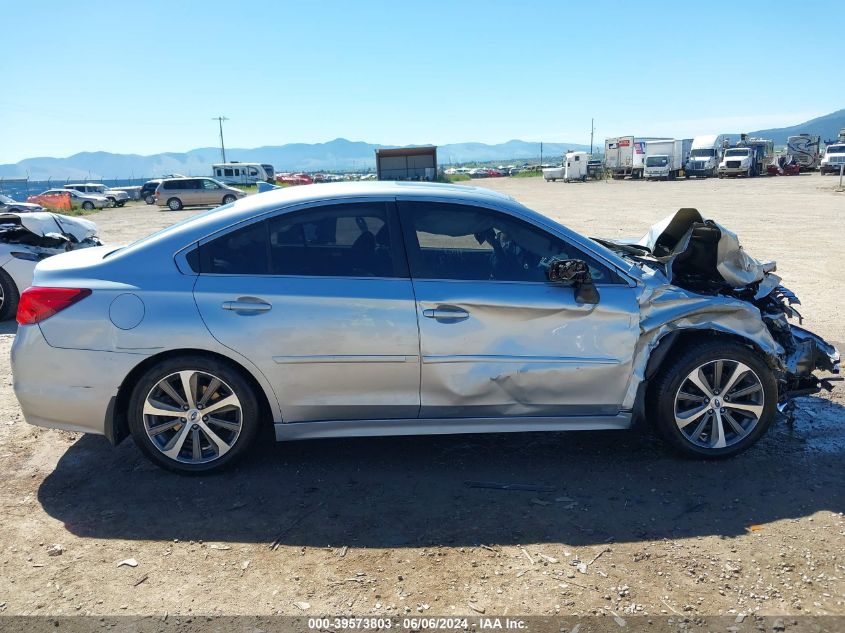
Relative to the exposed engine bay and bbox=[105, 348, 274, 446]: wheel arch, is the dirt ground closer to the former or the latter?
bbox=[105, 348, 274, 446]: wheel arch

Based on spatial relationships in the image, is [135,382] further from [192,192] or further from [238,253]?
[192,192]

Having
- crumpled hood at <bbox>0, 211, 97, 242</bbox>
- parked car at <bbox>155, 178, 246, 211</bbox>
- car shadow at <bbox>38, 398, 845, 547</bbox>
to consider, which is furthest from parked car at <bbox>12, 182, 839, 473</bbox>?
parked car at <bbox>155, 178, 246, 211</bbox>

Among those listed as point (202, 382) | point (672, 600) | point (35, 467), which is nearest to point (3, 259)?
point (35, 467)

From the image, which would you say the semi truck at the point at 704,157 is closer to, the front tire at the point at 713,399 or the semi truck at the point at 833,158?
the semi truck at the point at 833,158

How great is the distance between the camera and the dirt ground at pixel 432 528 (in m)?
2.86

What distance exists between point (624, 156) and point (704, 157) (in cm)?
771

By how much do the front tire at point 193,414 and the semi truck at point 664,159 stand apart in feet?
179

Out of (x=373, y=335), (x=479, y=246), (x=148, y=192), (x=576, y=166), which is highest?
(x=576, y=166)

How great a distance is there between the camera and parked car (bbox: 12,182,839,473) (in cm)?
370

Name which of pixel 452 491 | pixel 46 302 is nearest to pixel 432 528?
pixel 452 491

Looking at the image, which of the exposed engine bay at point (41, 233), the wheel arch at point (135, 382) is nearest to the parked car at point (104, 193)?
the exposed engine bay at point (41, 233)

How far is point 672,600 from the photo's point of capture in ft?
9.22

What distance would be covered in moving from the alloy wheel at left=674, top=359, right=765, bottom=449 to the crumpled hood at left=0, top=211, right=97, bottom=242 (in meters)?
8.30

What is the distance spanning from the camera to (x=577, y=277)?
12.4 feet
